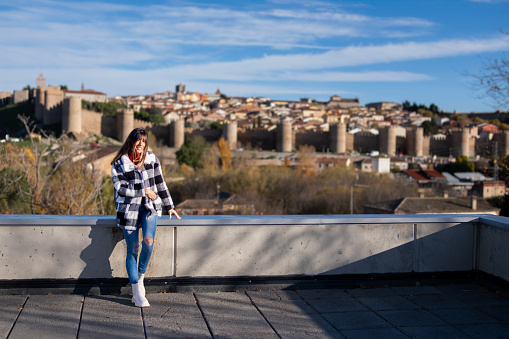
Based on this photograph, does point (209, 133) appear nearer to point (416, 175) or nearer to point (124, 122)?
point (124, 122)

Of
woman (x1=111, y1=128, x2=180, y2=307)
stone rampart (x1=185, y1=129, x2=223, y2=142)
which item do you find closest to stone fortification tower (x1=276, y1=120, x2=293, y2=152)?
stone rampart (x1=185, y1=129, x2=223, y2=142)

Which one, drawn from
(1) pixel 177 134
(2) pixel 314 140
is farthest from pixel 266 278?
(2) pixel 314 140

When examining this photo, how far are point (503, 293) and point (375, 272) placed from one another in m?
0.83

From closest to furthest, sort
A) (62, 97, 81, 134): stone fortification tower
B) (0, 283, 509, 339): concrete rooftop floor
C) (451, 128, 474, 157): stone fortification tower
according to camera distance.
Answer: (0, 283, 509, 339): concrete rooftop floor < (62, 97, 81, 134): stone fortification tower < (451, 128, 474, 157): stone fortification tower

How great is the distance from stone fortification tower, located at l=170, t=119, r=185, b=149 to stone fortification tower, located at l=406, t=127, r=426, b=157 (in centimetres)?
2439

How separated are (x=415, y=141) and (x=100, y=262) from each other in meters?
64.2

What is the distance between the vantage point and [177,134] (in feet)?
202

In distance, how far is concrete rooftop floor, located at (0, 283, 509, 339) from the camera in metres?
3.20

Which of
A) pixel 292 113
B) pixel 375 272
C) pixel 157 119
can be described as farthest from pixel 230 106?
pixel 375 272

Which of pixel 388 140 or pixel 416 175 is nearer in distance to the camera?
pixel 416 175

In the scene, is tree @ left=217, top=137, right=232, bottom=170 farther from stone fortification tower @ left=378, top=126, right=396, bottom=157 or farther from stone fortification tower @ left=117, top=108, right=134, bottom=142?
stone fortification tower @ left=378, top=126, right=396, bottom=157

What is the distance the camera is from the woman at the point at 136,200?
356 cm

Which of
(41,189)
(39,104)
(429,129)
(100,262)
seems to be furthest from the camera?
(429,129)

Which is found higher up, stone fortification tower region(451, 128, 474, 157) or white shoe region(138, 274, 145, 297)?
stone fortification tower region(451, 128, 474, 157)
